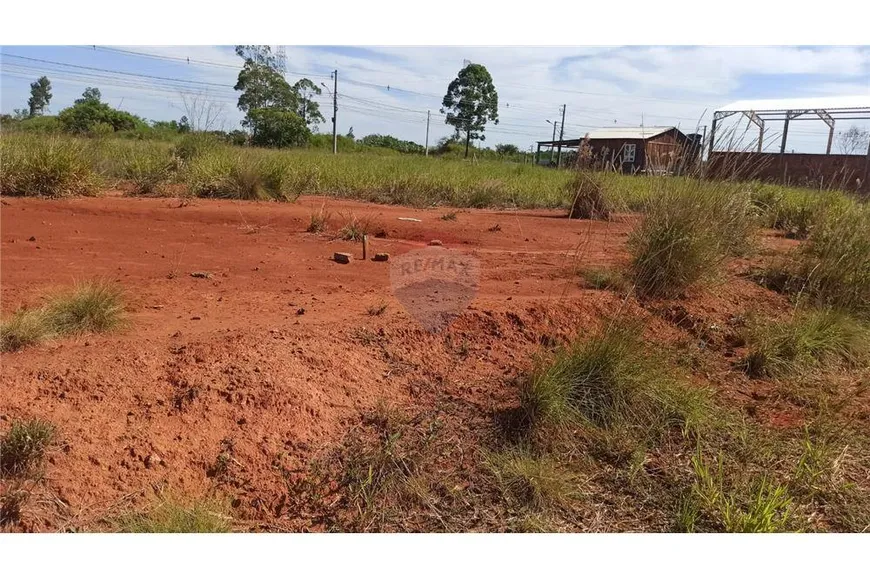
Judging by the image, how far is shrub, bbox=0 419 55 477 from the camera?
79.2 inches

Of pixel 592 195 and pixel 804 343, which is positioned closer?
pixel 804 343

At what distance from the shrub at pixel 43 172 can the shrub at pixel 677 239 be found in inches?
276

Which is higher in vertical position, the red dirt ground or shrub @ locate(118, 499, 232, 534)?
the red dirt ground

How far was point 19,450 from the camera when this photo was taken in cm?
203

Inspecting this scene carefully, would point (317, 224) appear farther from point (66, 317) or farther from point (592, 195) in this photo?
point (592, 195)

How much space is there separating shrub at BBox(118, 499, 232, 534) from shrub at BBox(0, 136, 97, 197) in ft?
23.0

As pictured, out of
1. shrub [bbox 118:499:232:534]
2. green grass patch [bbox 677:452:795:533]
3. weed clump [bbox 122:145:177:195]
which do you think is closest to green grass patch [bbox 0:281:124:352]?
shrub [bbox 118:499:232:534]

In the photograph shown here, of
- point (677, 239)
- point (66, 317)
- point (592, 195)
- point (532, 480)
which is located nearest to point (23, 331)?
point (66, 317)

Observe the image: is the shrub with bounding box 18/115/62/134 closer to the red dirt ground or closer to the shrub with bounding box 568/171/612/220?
the red dirt ground

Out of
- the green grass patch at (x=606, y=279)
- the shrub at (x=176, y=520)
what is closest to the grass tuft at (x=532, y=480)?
the shrub at (x=176, y=520)

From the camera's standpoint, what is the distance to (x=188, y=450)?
2.28 metres

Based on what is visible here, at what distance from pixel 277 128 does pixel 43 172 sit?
1672 centimetres

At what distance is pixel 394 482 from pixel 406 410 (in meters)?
0.47

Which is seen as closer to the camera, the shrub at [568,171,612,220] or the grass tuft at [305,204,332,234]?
the grass tuft at [305,204,332,234]
